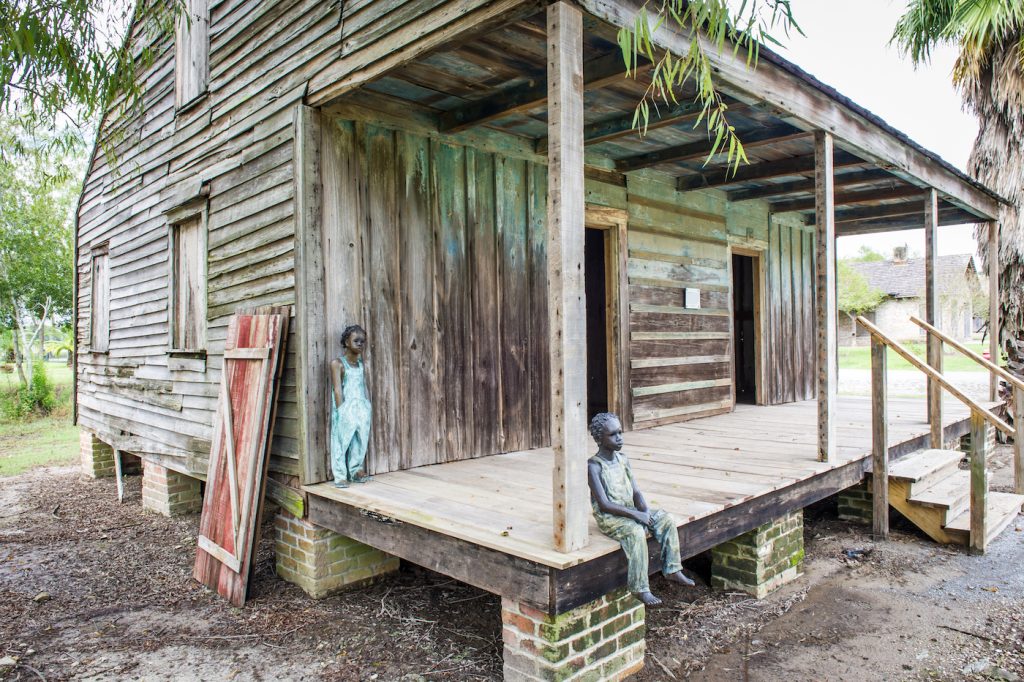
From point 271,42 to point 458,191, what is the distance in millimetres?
1828

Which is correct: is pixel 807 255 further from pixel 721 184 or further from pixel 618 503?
pixel 618 503

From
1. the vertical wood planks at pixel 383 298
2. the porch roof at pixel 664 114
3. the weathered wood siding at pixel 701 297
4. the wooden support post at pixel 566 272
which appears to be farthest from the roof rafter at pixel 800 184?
the wooden support post at pixel 566 272

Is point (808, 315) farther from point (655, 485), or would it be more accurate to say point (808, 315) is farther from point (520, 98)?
point (520, 98)

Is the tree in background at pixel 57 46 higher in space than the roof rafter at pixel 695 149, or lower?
higher

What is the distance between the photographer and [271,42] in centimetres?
511

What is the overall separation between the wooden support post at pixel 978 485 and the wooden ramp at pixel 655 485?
0.75 m

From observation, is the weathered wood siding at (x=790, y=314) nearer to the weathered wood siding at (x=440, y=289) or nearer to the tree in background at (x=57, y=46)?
the weathered wood siding at (x=440, y=289)

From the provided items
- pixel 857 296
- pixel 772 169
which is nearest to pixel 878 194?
pixel 772 169

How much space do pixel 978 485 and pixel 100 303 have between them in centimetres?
970

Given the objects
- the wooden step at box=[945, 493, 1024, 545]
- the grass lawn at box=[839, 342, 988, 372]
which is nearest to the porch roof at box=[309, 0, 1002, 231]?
the wooden step at box=[945, 493, 1024, 545]

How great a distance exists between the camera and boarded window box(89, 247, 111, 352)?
8227 mm

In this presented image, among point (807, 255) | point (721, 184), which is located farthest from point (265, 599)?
point (807, 255)

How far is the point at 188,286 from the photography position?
253 inches

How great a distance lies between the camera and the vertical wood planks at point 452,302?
5219 mm
